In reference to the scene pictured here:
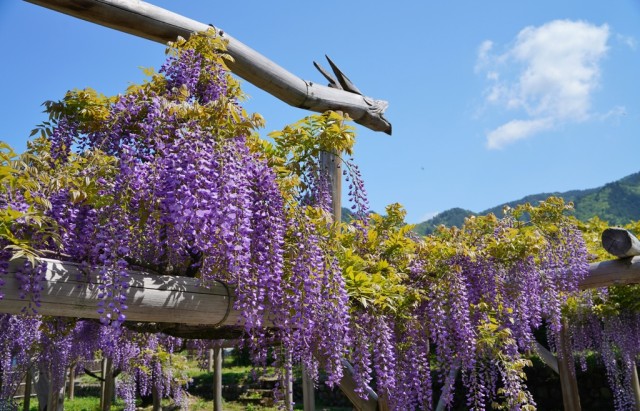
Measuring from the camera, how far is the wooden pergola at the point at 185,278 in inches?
100

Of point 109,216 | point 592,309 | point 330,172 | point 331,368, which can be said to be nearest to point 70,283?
point 109,216

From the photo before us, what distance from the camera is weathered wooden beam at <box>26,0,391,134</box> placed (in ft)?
10.4

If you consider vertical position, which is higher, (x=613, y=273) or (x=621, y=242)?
(x=621, y=242)

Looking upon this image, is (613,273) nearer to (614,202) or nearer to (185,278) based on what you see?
(185,278)

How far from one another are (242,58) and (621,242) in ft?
13.5

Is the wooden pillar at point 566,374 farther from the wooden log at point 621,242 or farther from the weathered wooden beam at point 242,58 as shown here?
the weathered wooden beam at point 242,58

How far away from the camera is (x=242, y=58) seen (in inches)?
156

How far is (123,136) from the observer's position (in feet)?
11.2

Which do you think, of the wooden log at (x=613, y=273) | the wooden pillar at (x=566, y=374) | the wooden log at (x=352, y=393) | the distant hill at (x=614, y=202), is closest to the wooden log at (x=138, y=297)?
the wooden log at (x=352, y=393)

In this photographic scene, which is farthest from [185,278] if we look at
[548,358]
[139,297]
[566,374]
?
[548,358]

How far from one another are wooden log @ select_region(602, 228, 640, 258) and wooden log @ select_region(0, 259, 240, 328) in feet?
13.4

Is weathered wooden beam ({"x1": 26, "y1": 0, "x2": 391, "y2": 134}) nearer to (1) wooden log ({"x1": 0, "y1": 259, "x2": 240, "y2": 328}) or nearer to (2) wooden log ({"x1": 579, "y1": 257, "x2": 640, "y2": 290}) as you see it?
(1) wooden log ({"x1": 0, "y1": 259, "x2": 240, "y2": 328})

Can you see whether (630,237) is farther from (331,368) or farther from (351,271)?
(331,368)

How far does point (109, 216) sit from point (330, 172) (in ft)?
6.16
